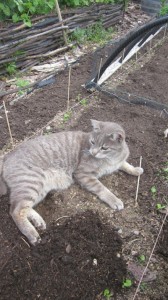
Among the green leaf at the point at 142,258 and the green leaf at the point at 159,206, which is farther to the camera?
the green leaf at the point at 159,206

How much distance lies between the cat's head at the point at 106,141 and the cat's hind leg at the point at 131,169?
1.11ft

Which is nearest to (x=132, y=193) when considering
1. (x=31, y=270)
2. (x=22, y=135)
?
(x=31, y=270)

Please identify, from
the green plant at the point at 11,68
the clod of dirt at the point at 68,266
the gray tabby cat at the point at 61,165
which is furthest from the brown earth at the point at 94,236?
the green plant at the point at 11,68

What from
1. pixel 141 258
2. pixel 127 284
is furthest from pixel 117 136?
pixel 127 284

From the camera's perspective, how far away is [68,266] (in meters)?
2.94

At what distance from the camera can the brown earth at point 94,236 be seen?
285 cm

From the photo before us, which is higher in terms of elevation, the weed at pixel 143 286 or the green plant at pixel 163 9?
the green plant at pixel 163 9

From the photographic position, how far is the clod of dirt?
279 cm

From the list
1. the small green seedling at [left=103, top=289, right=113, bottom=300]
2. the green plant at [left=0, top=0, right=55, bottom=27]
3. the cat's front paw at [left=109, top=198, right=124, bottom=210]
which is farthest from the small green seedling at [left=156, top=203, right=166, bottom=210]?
the green plant at [left=0, top=0, right=55, bottom=27]

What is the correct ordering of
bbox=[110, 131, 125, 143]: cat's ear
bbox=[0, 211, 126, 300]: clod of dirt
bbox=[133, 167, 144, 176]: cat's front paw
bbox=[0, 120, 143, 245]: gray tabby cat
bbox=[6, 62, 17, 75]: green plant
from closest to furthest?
bbox=[0, 211, 126, 300]: clod of dirt → bbox=[0, 120, 143, 245]: gray tabby cat → bbox=[110, 131, 125, 143]: cat's ear → bbox=[133, 167, 144, 176]: cat's front paw → bbox=[6, 62, 17, 75]: green plant

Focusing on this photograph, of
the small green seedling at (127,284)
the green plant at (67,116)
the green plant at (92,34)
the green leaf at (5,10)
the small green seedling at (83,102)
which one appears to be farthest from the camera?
the green plant at (92,34)

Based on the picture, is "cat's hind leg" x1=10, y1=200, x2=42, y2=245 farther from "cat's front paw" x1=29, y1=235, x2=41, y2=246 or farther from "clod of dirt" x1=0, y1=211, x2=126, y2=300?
"clod of dirt" x1=0, y1=211, x2=126, y2=300

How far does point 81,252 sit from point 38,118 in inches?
106

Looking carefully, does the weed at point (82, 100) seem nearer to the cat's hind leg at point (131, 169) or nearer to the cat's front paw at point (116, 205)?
the cat's hind leg at point (131, 169)
